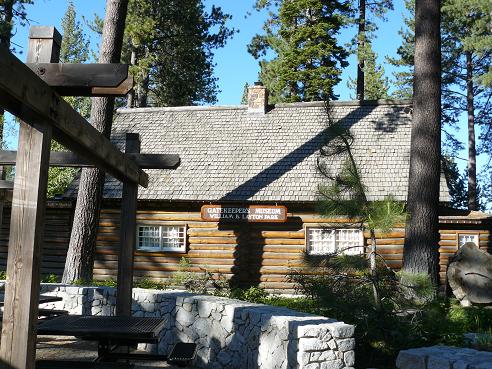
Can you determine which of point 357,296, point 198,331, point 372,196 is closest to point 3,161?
point 198,331

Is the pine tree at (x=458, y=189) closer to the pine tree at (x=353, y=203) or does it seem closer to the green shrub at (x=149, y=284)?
the green shrub at (x=149, y=284)

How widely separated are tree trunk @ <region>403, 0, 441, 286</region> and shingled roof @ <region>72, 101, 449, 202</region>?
11.9 ft

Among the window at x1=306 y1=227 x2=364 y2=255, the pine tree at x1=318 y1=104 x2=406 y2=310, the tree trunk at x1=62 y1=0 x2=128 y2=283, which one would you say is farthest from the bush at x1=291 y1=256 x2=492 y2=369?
the window at x1=306 y1=227 x2=364 y2=255

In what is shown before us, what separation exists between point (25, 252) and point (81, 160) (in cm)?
382

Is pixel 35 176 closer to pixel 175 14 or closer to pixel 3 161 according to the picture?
pixel 3 161

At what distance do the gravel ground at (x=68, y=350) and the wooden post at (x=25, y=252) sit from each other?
A: 4.51 m

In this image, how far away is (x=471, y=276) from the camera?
1249cm

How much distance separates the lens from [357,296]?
26.1ft

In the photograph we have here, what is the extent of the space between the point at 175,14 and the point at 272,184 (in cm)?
1664

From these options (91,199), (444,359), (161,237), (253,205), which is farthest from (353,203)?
(161,237)

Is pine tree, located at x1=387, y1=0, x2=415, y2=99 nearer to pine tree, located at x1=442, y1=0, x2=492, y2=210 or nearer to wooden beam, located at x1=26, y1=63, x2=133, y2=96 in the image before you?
pine tree, located at x1=442, y1=0, x2=492, y2=210

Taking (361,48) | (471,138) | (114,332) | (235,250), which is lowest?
(114,332)

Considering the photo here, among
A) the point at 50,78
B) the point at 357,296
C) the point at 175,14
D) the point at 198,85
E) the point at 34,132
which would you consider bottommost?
the point at 357,296

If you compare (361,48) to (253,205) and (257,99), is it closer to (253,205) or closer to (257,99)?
(257,99)
